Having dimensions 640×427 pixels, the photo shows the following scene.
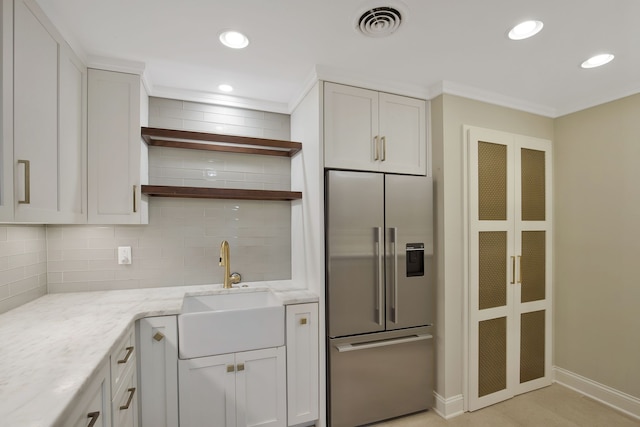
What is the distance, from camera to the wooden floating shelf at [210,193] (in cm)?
208

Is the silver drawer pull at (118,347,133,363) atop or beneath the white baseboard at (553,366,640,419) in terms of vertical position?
atop

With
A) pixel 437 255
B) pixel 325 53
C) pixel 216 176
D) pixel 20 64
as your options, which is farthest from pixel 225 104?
pixel 437 255

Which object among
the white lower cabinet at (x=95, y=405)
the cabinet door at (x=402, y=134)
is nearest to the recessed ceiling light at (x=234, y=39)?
the cabinet door at (x=402, y=134)

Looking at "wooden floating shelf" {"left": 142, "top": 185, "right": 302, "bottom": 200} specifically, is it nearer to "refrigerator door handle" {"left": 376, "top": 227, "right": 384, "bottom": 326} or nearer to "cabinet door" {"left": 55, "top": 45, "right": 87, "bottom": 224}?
"cabinet door" {"left": 55, "top": 45, "right": 87, "bottom": 224}

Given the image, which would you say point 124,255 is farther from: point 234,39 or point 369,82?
point 369,82

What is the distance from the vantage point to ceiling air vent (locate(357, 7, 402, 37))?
5.04 ft

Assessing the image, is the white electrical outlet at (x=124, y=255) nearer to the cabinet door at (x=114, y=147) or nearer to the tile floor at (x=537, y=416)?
the cabinet door at (x=114, y=147)

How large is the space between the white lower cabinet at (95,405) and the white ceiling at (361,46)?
5.38ft

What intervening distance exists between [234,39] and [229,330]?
67.9 inches

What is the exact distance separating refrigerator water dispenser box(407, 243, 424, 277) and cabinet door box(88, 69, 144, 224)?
188cm

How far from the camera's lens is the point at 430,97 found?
243 cm

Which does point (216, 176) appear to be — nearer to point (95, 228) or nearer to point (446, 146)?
point (95, 228)

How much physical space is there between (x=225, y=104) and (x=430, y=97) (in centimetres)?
165

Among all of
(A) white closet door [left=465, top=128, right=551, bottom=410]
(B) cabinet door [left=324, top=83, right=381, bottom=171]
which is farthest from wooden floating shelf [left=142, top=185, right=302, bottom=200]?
(A) white closet door [left=465, top=128, right=551, bottom=410]
